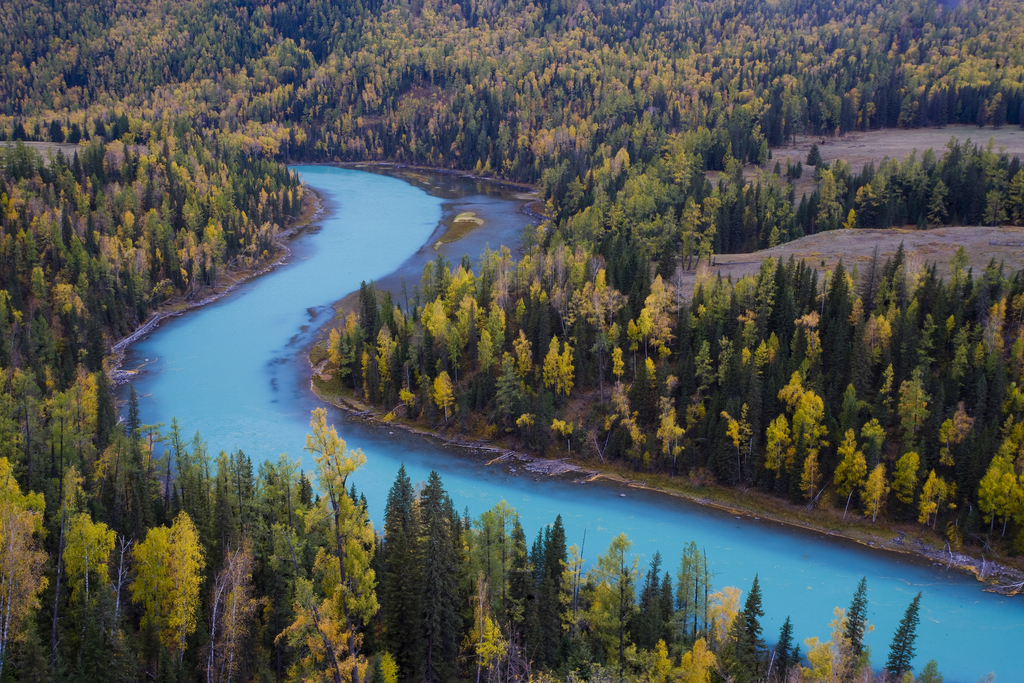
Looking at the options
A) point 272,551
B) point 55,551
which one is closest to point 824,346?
point 272,551

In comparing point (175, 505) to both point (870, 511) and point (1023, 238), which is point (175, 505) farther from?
point (1023, 238)

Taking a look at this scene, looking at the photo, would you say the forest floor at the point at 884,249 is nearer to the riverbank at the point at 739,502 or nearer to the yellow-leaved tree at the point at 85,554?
the riverbank at the point at 739,502

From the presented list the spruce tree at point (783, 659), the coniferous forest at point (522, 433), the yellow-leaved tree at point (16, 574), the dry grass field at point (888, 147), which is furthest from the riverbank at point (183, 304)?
the dry grass field at point (888, 147)

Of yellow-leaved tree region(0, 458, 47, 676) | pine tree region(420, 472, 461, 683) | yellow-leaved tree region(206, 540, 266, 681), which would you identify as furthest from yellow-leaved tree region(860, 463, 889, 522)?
yellow-leaved tree region(0, 458, 47, 676)

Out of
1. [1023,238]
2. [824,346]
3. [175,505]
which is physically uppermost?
[1023,238]

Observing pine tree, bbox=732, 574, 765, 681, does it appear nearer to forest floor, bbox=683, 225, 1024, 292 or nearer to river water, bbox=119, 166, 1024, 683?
river water, bbox=119, 166, 1024, 683

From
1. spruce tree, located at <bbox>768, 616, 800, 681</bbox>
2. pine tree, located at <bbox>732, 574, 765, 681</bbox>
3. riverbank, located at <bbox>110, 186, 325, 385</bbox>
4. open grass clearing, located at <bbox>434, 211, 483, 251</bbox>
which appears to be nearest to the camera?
pine tree, located at <bbox>732, 574, 765, 681</bbox>

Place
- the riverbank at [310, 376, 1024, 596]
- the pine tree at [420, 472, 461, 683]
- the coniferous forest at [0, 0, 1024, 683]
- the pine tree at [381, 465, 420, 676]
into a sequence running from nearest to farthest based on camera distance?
the coniferous forest at [0, 0, 1024, 683], the pine tree at [420, 472, 461, 683], the pine tree at [381, 465, 420, 676], the riverbank at [310, 376, 1024, 596]

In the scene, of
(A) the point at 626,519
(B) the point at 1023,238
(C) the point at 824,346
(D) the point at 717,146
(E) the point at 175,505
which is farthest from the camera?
(D) the point at 717,146
